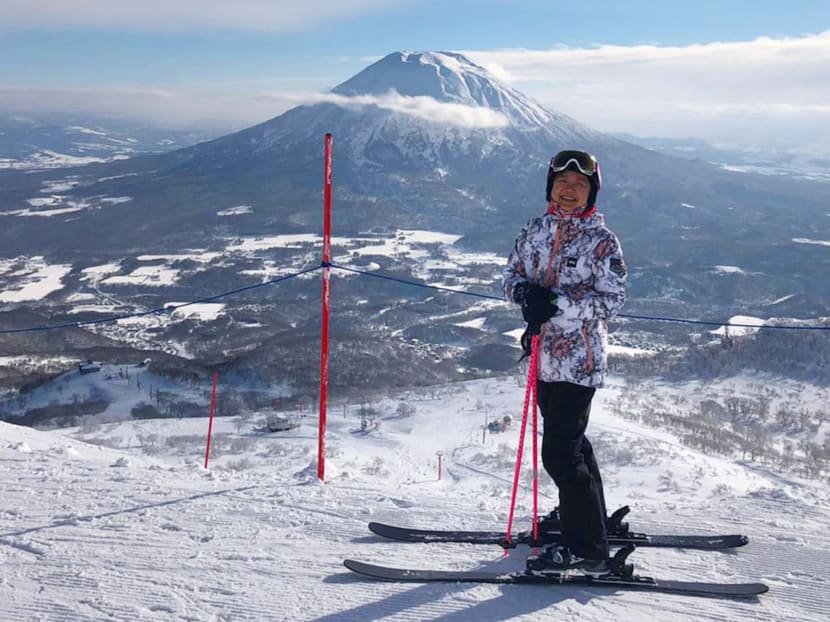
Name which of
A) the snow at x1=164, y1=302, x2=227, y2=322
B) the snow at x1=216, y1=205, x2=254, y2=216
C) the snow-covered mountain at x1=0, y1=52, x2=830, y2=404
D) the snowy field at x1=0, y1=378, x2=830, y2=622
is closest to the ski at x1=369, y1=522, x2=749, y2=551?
the snowy field at x1=0, y1=378, x2=830, y2=622

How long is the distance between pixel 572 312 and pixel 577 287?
0.58ft

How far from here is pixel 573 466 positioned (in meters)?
4.41

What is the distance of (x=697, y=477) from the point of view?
20.6 m

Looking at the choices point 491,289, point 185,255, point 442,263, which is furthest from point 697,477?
point 185,255

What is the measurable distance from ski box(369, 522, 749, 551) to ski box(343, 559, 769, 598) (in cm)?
60

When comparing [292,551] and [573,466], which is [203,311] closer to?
[292,551]

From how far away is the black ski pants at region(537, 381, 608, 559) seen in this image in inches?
171

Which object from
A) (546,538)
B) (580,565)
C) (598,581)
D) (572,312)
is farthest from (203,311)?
(572,312)

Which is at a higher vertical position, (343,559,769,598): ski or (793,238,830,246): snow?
(793,238,830,246): snow

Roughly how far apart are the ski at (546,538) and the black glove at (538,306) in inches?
69.9

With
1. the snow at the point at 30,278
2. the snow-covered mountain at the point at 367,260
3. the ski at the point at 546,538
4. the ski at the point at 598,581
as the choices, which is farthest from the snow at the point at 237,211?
the ski at the point at 598,581

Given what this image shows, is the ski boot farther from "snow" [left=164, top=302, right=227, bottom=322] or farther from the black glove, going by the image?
"snow" [left=164, top=302, right=227, bottom=322]

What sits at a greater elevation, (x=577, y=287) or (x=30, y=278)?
(x=577, y=287)

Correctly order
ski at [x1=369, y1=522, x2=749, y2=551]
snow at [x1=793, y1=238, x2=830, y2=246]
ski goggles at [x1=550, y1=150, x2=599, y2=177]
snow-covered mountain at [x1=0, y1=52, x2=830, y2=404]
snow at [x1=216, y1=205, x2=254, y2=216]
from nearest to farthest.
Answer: ski goggles at [x1=550, y1=150, x2=599, y2=177] < ski at [x1=369, y1=522, x2=749, y2=551] < snow-covered mountain at [x1=0, y1=52, x2=830, y2=404] < snow at [x1=793, y1=238, x2=830, y2=246] < snow at [x1=216, y1=205, x2=254, y2=216]
